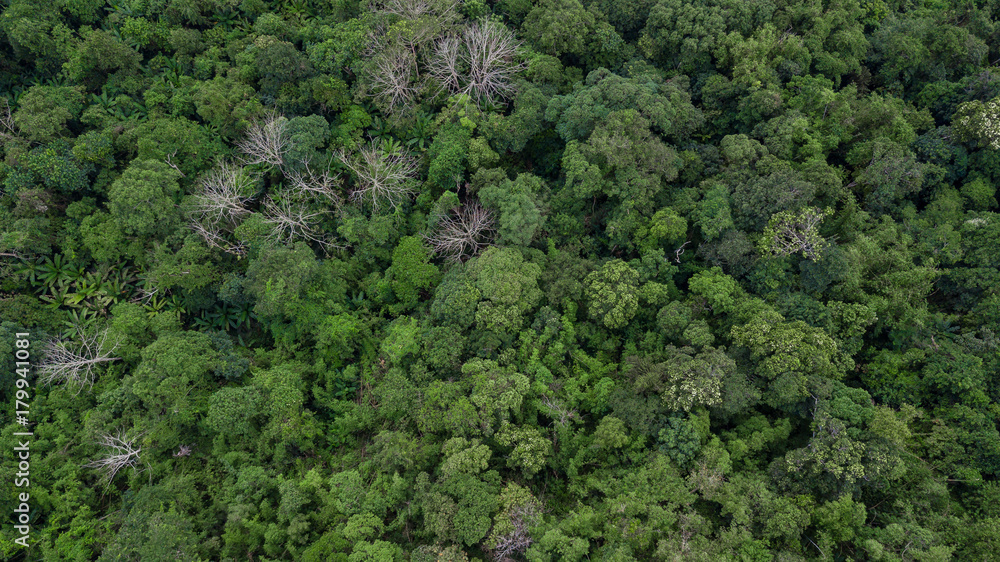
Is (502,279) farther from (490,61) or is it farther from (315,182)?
(490,61)

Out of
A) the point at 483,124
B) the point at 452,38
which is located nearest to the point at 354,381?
the point at 483,124

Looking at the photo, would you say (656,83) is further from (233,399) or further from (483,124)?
(233,399)

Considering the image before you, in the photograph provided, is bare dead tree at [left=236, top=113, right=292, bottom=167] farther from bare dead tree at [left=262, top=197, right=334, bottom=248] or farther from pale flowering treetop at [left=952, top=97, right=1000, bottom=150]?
pale flowering treetop at [left=952, top=97, right=1000, bottom=150]

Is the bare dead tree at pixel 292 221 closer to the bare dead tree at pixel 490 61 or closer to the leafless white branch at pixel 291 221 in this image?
the leafless white branch at pixel 291 221

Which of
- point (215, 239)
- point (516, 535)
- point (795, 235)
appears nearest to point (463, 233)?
point (215, 239)

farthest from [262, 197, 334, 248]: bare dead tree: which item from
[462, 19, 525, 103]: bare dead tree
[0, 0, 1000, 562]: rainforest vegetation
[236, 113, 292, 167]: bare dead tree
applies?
[462, 19, 525, 103]: bare dead tree
